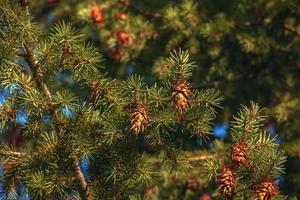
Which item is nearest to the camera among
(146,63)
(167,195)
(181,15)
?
(167,195)

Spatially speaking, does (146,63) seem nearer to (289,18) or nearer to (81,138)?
(289,18)

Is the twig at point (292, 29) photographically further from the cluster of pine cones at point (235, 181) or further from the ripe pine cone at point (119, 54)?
the cluster of pine cones at point (235, 181)

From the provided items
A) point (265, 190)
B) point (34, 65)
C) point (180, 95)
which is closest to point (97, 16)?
point (34, 65)

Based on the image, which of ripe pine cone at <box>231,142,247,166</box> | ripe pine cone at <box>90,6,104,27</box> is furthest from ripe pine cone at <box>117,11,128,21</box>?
ripe pine cone at <box>231,142,247,166</box>

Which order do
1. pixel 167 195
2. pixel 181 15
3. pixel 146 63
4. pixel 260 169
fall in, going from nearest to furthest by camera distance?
pixel 260 169
pixel 167 195
pixel 181 15
pixel 146 63

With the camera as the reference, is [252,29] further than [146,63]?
No

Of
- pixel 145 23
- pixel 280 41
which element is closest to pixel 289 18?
pixel 280 41
